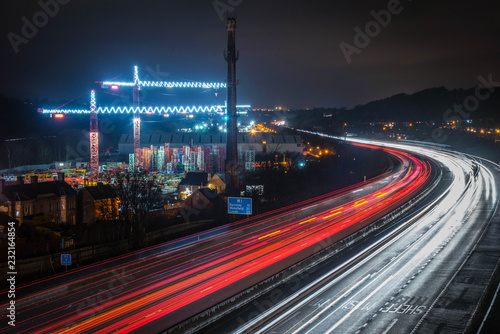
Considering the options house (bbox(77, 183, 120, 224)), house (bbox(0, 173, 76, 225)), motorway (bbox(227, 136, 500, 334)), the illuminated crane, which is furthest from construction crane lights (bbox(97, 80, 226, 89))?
motorway (bbox(227, 136, 500, 334))

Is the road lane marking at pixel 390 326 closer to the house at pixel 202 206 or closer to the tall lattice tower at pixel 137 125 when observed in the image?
the house at pixel 202 206

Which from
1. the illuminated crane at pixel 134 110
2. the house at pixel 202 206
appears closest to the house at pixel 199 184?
the house at pixel 202 206

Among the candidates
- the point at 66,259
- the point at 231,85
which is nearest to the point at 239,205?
the point at 66,259

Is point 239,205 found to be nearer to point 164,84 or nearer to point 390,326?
point 390,326

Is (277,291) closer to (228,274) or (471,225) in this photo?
(228,274)

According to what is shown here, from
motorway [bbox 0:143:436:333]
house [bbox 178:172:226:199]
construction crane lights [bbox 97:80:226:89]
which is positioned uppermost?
construction crane lights [bbox 97:80:226:89]

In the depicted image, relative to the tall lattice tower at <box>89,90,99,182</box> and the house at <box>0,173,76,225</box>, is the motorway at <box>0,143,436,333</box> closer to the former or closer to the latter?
the house at <box>0,173,76,225</box>

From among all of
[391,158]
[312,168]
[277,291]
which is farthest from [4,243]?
[391,158]
